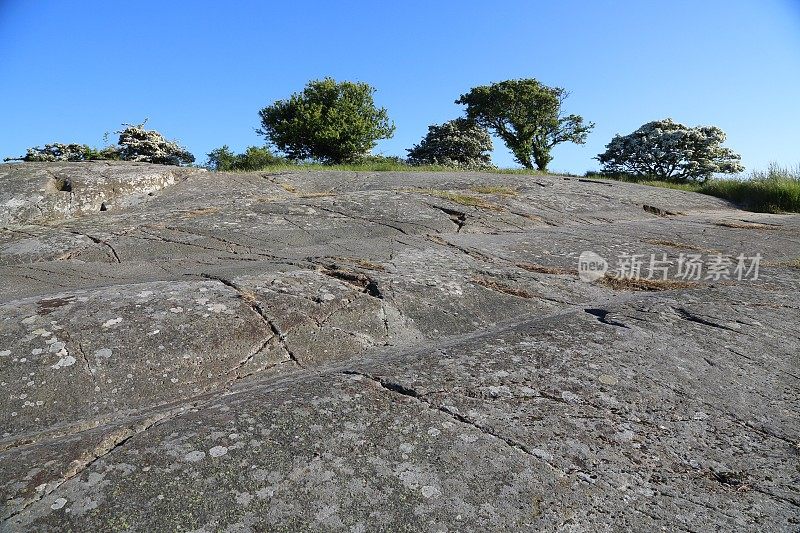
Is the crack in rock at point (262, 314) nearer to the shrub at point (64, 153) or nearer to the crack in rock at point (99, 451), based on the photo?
the crack in rock at point (99, 451)

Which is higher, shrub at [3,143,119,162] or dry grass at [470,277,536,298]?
shrub at [3,143,119,162]

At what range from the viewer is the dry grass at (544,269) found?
19.0 ft

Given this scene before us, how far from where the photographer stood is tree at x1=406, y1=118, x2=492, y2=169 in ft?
109

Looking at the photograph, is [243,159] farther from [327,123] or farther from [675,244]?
[675,244]

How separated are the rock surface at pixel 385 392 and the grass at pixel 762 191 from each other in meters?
8.52

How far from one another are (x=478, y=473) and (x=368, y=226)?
596 cm

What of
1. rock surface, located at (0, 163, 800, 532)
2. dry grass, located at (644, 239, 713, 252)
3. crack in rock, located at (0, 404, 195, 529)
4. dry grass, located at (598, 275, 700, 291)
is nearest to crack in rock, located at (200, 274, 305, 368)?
rock surface, located at (0, 163, 800, 532)

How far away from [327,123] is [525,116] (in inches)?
632

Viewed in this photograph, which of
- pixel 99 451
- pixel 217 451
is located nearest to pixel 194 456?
pixel 217 451

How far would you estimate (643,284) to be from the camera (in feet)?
18.5

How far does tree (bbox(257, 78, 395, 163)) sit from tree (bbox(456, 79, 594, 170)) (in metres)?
10.7

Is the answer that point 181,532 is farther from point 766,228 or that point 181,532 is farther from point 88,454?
point 766,228

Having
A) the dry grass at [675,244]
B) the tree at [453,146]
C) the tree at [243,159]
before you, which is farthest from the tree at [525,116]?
the dry grass at [675,244]

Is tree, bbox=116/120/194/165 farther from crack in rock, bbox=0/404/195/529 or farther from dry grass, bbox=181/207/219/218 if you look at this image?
crack in rock, bbox=0/404/195/529
